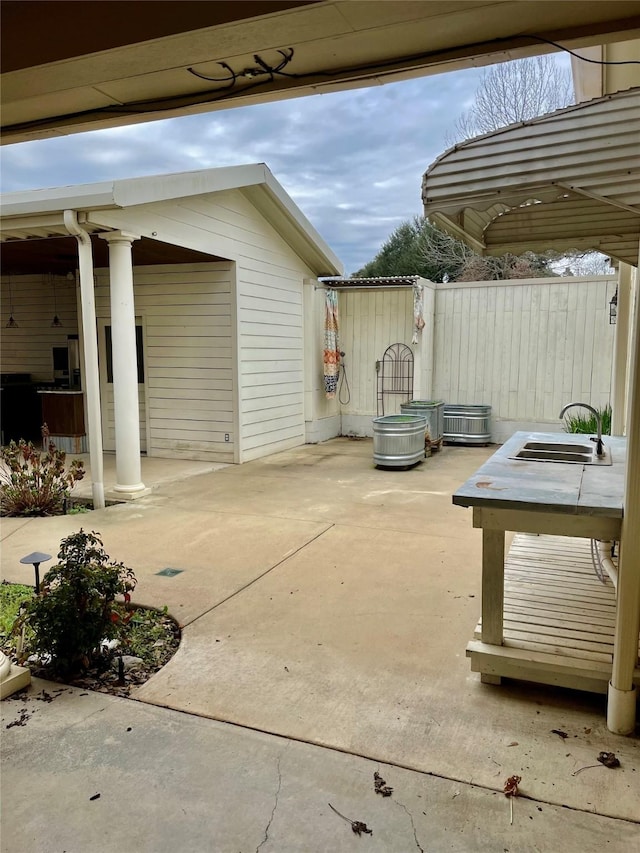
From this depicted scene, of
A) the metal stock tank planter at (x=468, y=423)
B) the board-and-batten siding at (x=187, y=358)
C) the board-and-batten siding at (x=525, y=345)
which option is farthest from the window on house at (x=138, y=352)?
the board-and-batten siding at (x=525, y=345)

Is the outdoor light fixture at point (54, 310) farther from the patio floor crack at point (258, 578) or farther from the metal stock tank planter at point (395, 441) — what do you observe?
the patio floor crack at point (258, 578)

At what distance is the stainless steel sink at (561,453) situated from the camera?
3442mm

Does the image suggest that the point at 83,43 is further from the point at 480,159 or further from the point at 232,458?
the point at 232,458

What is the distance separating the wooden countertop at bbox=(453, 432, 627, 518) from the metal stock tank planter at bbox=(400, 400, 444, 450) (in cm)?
543

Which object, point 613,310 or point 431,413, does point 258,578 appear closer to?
point 431,413

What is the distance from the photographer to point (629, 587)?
7.36 feet

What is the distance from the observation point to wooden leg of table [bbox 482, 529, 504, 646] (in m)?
2.63

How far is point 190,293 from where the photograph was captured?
8055 mm

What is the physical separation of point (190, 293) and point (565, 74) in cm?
1111

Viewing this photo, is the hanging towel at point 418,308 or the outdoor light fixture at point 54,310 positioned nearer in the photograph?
the hanging towel at point 418,308

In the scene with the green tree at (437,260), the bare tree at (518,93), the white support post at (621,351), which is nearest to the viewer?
the white support post at (621,351)

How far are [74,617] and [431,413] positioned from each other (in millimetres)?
6921

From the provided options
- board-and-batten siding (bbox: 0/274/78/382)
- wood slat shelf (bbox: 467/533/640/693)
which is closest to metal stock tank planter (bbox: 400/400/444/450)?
wood slat shelf (bbox: 467/533/640/693)

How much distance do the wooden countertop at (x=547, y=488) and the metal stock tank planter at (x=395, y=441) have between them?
4.19m
